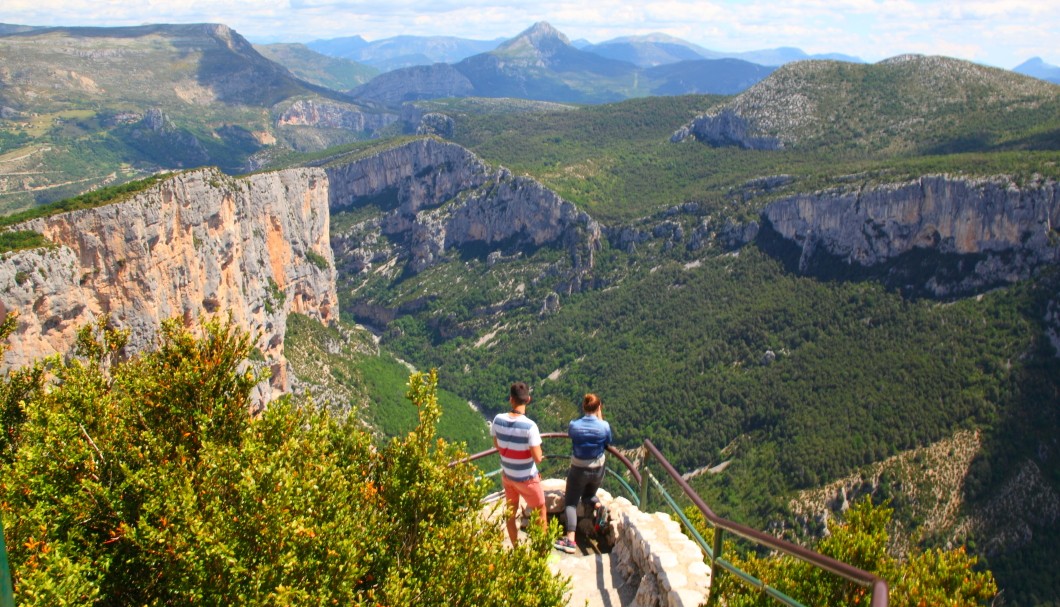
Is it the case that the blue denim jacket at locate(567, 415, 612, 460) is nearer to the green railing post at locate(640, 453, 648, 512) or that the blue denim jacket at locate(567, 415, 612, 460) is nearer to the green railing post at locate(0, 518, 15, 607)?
the green railing post at locate(640, 453, 648, 512)

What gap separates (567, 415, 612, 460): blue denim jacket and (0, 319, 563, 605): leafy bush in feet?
9.30

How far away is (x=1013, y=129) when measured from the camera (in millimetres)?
90938

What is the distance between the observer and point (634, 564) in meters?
11.9

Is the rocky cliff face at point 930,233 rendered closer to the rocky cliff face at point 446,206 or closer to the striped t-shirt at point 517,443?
the rocky cliff face at point 446,206

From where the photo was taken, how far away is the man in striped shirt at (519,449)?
1110 cm

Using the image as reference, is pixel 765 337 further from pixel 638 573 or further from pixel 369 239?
pixel 369 239

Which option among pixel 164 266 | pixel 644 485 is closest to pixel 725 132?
pixel 164 266

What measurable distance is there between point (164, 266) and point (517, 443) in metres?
39.9

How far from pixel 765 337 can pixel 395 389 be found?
1731 inches

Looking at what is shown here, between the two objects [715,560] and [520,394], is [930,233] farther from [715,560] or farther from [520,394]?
[715,560]

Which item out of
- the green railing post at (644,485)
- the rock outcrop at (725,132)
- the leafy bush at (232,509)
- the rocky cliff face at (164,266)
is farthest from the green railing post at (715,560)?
the rock outcrop at (725,132)

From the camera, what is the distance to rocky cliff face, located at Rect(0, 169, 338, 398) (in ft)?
109

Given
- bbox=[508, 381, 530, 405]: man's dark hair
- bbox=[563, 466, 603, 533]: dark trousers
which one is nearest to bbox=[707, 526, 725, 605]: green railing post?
bbox=[563, 466, 603, 533]: dark trousers

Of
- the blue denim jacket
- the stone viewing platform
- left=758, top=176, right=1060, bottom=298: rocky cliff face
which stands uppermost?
the blue denim jacket
